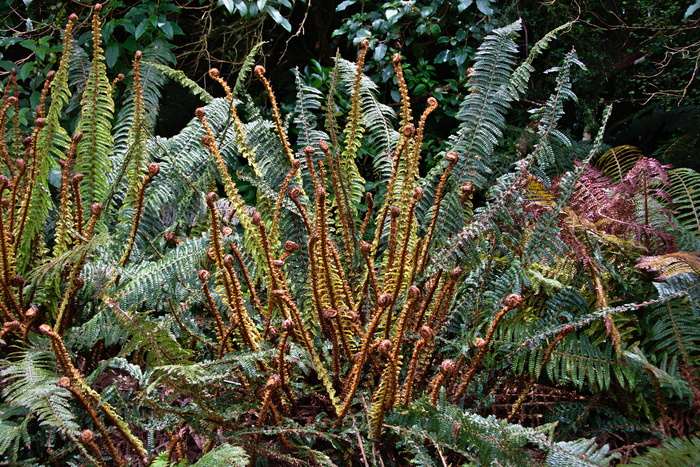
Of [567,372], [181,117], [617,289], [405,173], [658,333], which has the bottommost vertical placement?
[567,372]

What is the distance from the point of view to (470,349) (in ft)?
4.99

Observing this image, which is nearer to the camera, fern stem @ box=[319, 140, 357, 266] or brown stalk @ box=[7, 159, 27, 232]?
brown stalk @ box=[7, 159, 27, 232]

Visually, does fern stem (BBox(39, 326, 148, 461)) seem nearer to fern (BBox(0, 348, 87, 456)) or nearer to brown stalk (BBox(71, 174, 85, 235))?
fern (BBox(0, 348, 87, 456))

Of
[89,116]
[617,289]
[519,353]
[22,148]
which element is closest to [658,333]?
[617,289]

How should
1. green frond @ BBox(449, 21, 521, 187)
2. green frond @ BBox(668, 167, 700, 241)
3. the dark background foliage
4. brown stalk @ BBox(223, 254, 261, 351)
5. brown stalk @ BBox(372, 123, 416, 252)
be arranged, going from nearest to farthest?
1. brown stalk @ BBox(223, 254, 261, 351)
2. brown stalk @ BBox(372, 123, 416, 252)
3. green frond @ BBox(449, 21, 521, 187)
4. green frond @ BBox(668, 167, 700, 241)
5. the dark background foliage

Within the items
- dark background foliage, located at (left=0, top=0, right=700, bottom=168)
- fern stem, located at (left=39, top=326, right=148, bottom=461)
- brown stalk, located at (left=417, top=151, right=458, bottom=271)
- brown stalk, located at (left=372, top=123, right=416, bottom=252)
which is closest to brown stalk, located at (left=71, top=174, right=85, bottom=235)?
fern stem, located at (left=39, top=326, right=148, bottom=461)

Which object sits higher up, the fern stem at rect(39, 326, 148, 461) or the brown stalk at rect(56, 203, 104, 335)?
the brown stalk at rect(56, 203, 104, 335)

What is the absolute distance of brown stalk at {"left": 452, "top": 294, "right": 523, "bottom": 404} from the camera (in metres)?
1.19

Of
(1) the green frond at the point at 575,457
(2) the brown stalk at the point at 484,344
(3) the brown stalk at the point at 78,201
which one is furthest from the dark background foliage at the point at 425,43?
(1) the green frond at the point at 575,457

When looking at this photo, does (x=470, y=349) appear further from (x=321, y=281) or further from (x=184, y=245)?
(x=184, y=245)

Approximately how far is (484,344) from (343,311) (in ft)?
1.28

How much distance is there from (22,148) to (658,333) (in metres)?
1.91

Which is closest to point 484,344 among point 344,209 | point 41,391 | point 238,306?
point 238,306

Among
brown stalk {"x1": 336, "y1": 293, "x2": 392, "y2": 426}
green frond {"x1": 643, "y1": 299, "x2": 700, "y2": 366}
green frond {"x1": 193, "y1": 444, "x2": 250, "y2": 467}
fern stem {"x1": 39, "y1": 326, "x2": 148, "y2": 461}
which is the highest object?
green frond {"x1": 643, "y1": 299, "x2": 700, "y2": 366}
